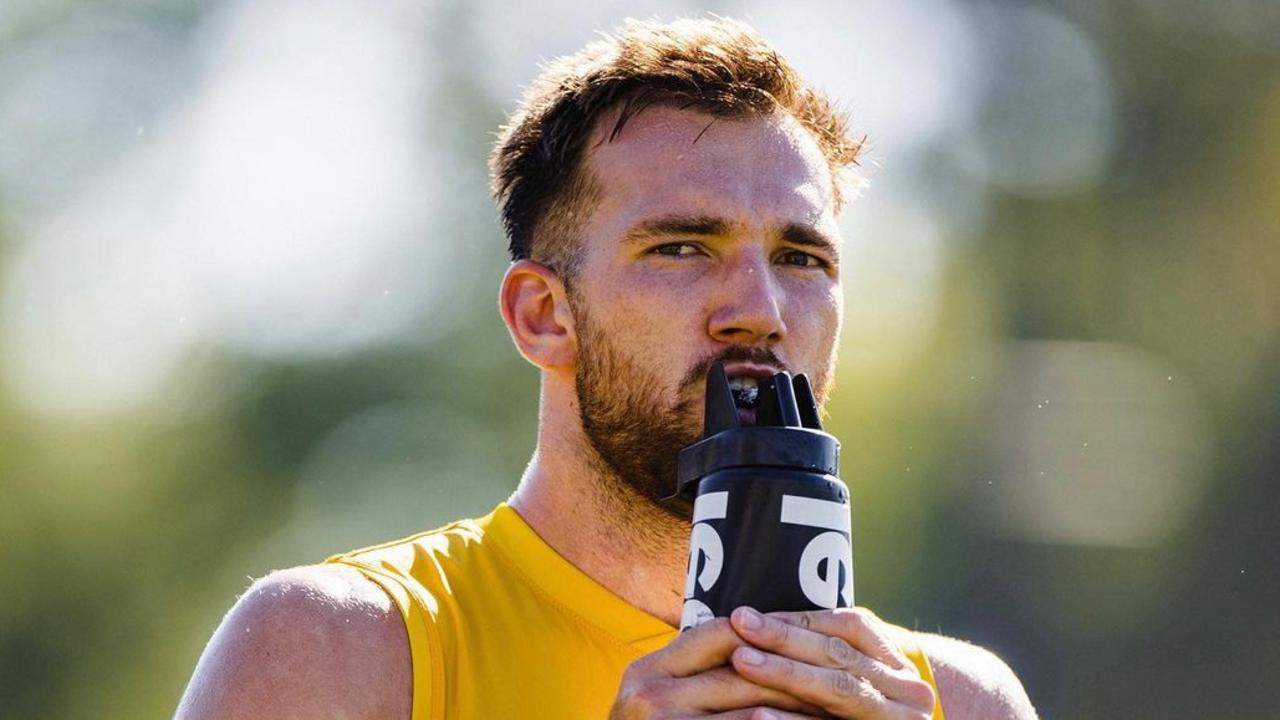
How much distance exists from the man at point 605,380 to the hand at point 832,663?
3.23 ft

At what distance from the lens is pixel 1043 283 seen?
28891 mm

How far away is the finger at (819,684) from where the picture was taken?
132 inches

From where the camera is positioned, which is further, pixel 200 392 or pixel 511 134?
pixel 200 392

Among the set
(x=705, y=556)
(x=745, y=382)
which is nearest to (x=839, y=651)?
(x=705, y=556)

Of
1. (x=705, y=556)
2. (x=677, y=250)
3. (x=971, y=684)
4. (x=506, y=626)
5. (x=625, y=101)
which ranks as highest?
(x=625, y=101)

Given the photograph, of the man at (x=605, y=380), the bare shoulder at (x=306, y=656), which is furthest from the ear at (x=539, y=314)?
the bare shoulder at (x=306, y=656)

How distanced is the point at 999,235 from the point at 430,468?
29.9 ft

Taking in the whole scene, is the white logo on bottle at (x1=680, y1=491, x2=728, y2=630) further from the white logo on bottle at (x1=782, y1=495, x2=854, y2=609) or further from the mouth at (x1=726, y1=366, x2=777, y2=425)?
the mouth at (x1=726, y1=366, x2=777, y2=425)

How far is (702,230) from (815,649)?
1.43 meters

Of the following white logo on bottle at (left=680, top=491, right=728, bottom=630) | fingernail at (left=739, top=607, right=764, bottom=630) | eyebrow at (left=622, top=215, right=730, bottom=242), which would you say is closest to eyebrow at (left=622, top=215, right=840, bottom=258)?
eyebrow at (left=622, top=215, right=730, bottom=242)

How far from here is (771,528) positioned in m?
3.46

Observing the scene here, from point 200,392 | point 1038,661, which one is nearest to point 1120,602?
point 1038,661

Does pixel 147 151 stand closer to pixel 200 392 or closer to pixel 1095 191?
pixel 200 392

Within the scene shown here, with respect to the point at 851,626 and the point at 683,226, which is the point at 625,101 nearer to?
the point at 683,226
